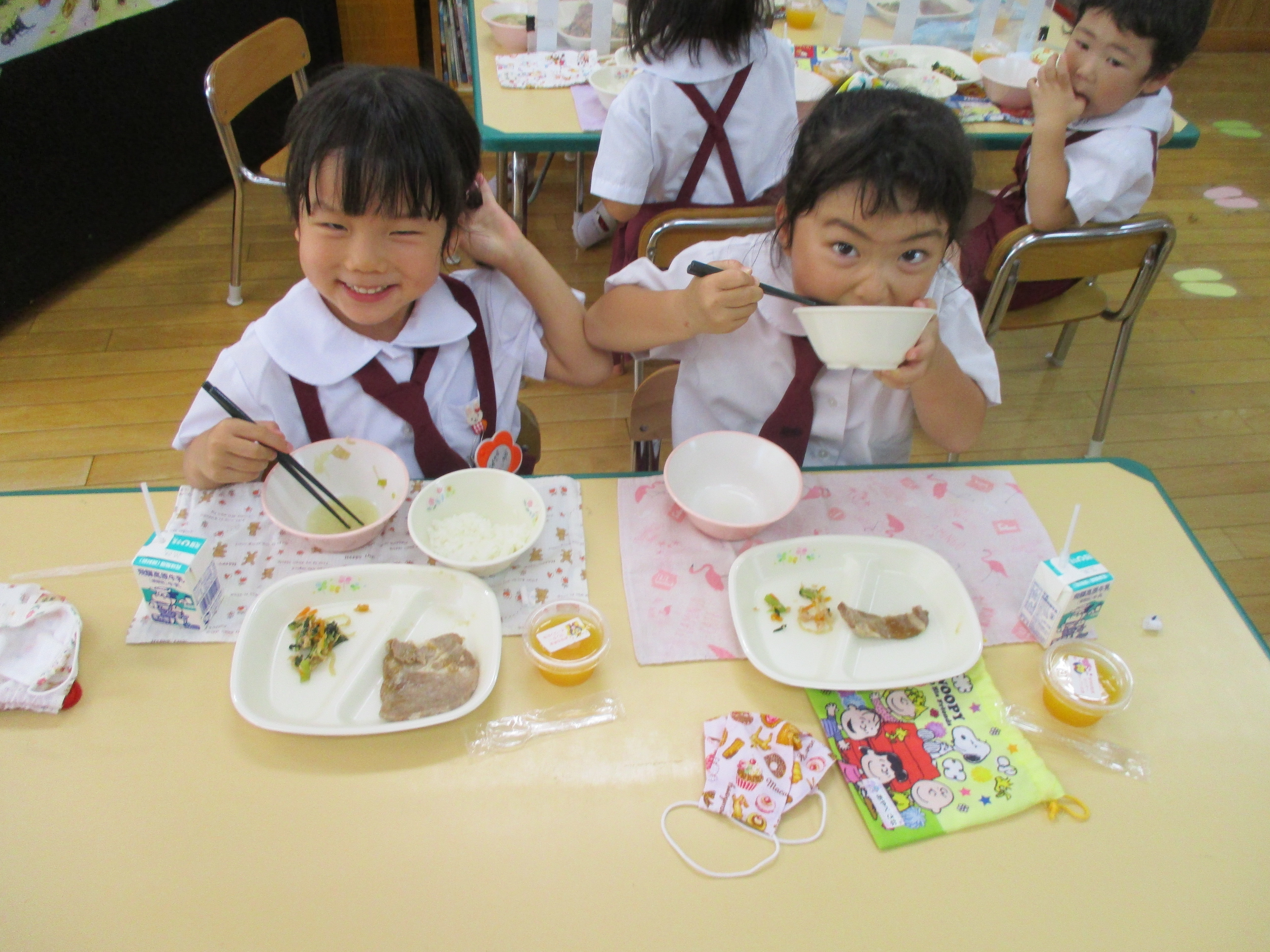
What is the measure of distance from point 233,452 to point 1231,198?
4704mm

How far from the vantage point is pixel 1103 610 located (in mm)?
1138

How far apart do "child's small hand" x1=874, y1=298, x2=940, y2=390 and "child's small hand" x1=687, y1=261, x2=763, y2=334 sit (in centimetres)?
22

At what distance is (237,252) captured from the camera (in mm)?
3025

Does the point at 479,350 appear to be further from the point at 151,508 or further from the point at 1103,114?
the point at 1103,114

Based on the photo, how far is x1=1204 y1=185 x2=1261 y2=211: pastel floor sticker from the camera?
401 centimetres

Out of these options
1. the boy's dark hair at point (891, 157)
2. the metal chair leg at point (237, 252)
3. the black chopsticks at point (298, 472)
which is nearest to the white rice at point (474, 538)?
the black chopsticks at point (298, 472)

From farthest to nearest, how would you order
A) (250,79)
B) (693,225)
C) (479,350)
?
(250,79) < (693,225) < (479,350)

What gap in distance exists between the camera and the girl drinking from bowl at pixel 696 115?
6.17ft

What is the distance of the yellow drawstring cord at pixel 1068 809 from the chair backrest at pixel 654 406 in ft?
3.07

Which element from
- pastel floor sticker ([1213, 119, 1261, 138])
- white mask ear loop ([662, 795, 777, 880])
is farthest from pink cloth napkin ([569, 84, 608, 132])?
pastel floor sticker ([1213, 119, 1261, 138])

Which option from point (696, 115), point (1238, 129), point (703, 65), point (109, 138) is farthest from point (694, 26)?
point (1238, 129)

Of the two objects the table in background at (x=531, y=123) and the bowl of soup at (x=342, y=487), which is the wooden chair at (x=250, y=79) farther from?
the bowl of soup at (x=342, y=487)

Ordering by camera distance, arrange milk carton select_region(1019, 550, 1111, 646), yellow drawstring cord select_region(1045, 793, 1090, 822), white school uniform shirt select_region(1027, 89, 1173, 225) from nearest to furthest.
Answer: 1. yellow drawstring cord select_region(1045, 793, 1090, 822)
2. milk carton select_region(1019, 550, 1111, 646)
3. white school uniform shirt select_region(1027, 89, 1173, 225)

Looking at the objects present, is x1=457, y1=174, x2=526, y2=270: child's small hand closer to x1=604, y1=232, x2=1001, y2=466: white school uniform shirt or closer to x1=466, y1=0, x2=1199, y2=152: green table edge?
x1=604, y1=232, x2=1001, y2=466: white school uniform shirt
